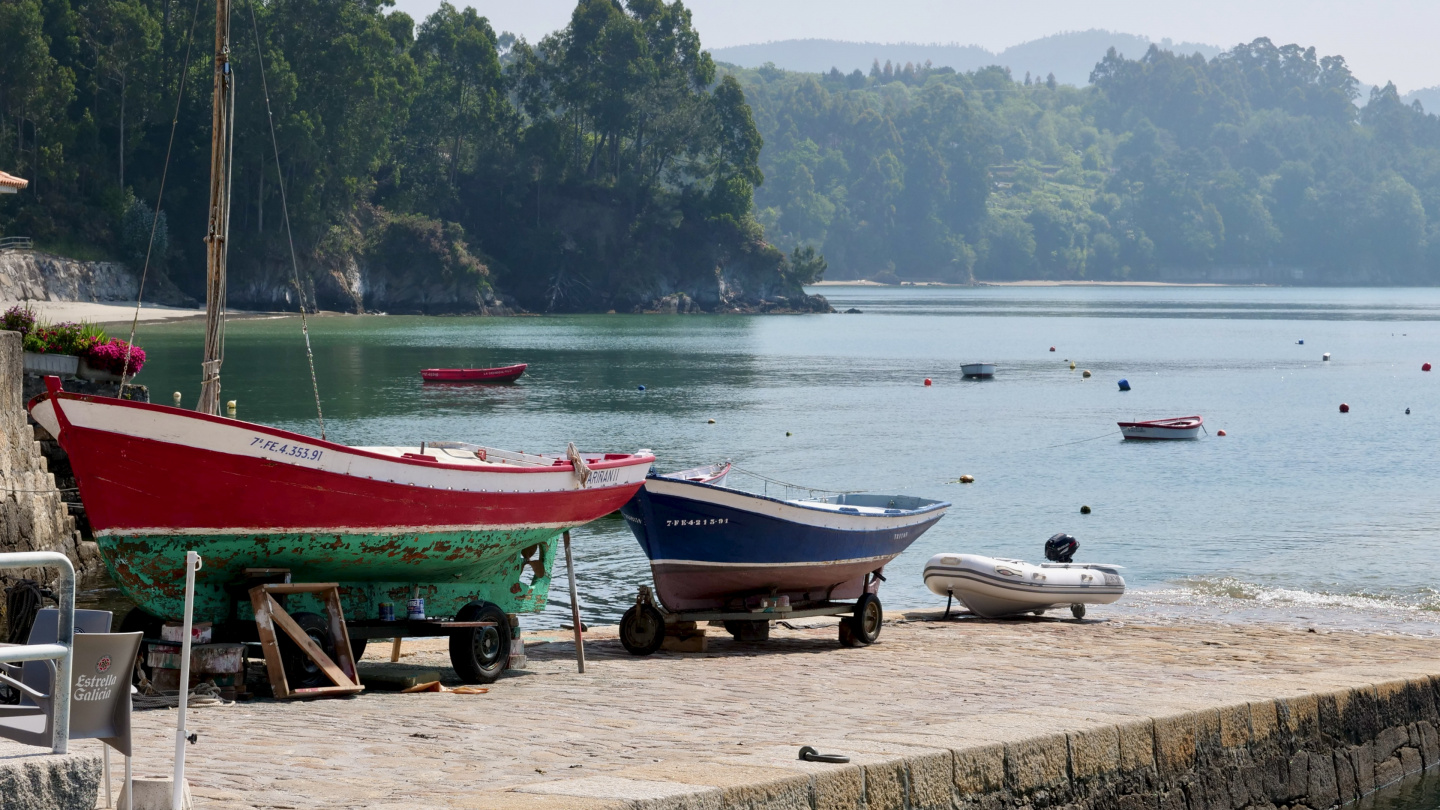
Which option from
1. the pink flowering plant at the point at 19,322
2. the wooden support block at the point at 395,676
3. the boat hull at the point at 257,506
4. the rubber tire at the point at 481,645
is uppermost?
the pink flowering plant at the point at 19,322

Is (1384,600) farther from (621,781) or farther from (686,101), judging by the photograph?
(686,101)

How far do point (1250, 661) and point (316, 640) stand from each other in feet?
29.4

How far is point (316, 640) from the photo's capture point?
10930 millimetres

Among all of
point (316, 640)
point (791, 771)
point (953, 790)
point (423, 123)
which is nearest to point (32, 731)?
point (791, 771)

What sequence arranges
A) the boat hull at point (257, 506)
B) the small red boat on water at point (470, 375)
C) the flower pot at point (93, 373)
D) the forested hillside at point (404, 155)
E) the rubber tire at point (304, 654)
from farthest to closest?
the forested hillside at point (404, 155) < the small red boat on water at point (470, 375) < the flower pot at point (93, 373) < the rubber tire at point (304, 654) < the boat hull at point (257, 506)

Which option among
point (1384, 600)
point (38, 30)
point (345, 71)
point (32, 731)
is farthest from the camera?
point (345, 71)

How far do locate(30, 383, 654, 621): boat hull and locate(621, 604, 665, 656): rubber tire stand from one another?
2.62m

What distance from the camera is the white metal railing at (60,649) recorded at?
5113 millimetres

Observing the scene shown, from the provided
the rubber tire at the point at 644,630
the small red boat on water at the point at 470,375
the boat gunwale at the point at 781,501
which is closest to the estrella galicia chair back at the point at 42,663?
the rubber tire at the point at 644,630

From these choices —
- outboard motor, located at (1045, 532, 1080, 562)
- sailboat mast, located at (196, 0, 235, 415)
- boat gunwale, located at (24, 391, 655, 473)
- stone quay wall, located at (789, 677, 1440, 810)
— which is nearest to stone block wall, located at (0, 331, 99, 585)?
sailboat mast, located at (196, 0, 235, 415)

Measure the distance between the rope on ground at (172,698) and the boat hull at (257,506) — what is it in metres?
0.80

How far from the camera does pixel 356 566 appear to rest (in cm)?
1152

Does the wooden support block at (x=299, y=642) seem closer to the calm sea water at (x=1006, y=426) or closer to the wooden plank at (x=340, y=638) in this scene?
the wooden plank at (x=340, y=638)

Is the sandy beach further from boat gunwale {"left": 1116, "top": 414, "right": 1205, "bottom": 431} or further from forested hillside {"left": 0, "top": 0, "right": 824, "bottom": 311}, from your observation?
boat gunwale {"left": 1116, "top": 414, "right": 1205, "bottom": 431}
